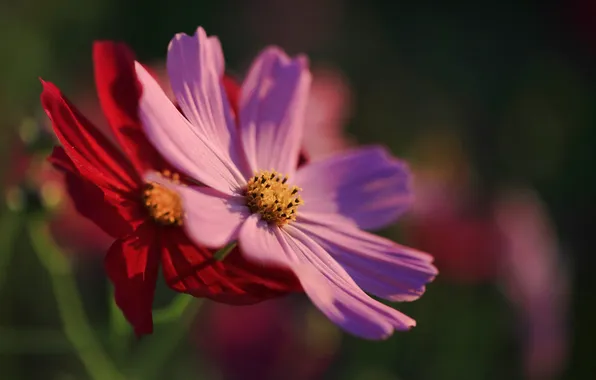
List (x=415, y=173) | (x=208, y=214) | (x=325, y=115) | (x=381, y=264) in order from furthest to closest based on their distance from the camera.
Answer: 1. (x=415, y=173)
2. (x=325, y=115)
3. (x=381, y=264)
4. (x=208, y=214)

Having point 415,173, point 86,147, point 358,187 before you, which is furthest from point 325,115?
point 86,147

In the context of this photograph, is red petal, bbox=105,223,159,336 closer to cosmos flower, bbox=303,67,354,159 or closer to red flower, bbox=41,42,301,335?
red flower, bbox=41,42,301,335

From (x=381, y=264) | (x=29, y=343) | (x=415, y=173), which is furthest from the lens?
(x=415, y=173)

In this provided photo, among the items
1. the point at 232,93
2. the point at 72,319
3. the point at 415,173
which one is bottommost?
the point at 415,173

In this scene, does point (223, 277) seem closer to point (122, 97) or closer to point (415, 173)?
point (122, 97)

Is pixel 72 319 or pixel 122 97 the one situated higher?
pixel 122 97

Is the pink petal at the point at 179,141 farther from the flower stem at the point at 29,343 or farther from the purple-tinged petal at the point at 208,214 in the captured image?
the flower stem at the point at 29,343

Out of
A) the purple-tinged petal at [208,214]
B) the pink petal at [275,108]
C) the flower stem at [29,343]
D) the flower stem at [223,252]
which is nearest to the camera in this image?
the purple-tinged petal at [208,214]

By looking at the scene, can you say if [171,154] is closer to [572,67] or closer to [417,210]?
[417,210]

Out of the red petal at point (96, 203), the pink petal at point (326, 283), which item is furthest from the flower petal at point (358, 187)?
the red petal at point (96, 203)
